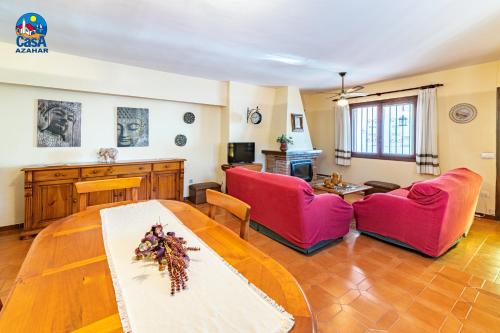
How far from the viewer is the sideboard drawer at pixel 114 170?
3.44m

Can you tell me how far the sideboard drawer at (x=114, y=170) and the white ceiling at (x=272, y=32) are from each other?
65.2 inches

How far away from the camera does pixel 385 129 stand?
5.24 meters

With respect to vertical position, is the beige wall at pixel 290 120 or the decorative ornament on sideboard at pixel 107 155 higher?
the beige wall at pixel 290 120

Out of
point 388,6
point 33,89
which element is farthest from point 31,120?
point 388,6

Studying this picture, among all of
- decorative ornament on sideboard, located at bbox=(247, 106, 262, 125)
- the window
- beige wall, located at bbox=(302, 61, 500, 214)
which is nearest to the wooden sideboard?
decorative ornament on sideboard, located at bbox=(247, 106, 262, 125)

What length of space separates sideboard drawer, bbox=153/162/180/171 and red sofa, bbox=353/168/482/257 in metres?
3.07

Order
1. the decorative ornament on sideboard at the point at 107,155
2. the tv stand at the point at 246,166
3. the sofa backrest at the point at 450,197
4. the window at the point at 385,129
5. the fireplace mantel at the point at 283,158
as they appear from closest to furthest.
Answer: the sofa backrest at the point at 450,197 → the decorative ornament on sideboard at the point at 107,155 → the window at the point at 385,129 → the tv stand at the point at 246,166 → the fireplace mantel at the point at 283,158

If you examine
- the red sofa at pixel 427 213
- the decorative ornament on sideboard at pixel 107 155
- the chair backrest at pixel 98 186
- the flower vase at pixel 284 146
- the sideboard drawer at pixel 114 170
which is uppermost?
the flower vase at pixel 284 146

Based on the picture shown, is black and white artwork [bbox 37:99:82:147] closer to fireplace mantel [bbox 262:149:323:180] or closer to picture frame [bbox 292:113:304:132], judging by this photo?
fireplace mantel [bbox 262:149:323:180]

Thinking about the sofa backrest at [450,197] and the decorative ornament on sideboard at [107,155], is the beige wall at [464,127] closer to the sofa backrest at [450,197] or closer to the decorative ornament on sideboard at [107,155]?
the sofa backrest at [450,197]

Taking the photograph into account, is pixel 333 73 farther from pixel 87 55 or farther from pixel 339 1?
pixel 87 55

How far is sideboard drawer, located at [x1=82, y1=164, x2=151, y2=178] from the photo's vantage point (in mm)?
3441

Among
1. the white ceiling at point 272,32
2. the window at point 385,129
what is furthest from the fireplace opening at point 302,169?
the white ceiling at point 272,32

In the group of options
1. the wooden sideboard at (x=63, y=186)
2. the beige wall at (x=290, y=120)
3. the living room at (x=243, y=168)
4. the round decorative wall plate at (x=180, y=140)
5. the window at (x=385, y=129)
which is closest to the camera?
the living room at (x=243, y=168)
